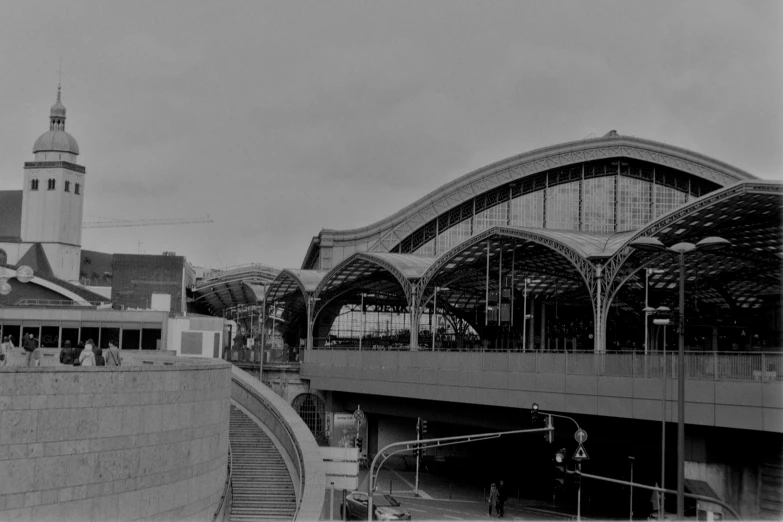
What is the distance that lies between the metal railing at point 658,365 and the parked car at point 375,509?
790 centimetres

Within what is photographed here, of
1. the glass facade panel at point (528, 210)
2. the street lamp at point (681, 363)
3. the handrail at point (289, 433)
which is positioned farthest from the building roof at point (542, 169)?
the street lamp at point (681, 363)

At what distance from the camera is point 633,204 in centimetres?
8156

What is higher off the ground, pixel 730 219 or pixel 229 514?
pixel 730 219

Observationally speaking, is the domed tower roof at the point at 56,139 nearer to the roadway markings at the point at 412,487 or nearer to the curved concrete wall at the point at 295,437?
the roadway markings at the point at 412,487

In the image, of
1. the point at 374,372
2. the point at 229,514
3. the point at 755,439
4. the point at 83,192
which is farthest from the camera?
the point at 83,192

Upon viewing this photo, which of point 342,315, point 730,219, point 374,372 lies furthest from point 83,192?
point 730,219

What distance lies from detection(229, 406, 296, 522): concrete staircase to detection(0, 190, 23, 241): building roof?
303 feet

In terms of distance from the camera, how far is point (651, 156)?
268 ft

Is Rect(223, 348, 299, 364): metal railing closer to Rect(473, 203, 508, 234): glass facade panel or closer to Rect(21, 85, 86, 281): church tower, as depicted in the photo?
Rect(473, 203, 508, 234): glass facade panel

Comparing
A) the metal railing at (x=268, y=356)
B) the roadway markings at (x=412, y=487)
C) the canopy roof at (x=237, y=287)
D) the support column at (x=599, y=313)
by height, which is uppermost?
the canopy roof at (x=237, y=287)

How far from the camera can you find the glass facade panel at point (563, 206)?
8038cm

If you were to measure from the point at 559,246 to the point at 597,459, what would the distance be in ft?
60.5

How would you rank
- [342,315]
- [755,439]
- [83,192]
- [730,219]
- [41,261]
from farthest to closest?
[83,192] < [41,261] < [342,315] < [730,219] < [755,439]

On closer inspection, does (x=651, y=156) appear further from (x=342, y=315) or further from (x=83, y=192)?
(x=83, y=192)
